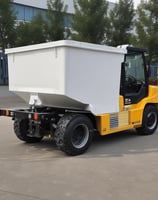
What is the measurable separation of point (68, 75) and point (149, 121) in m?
3.33

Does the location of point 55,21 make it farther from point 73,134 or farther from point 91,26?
point 73,134

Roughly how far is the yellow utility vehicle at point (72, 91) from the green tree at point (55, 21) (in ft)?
56.1

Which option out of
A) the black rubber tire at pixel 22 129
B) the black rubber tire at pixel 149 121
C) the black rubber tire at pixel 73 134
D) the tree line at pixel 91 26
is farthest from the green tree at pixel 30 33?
the black rubber tire at pixel 73 134

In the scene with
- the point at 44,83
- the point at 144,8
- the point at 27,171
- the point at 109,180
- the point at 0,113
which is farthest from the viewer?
the point at 144,8

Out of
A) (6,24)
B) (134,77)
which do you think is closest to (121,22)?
(6,24)

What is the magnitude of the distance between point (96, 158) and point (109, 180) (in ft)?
4.68

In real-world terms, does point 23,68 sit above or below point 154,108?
above

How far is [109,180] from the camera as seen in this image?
5602 mm

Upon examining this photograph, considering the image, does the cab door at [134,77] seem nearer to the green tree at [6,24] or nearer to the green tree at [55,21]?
the green tree at [6,24]

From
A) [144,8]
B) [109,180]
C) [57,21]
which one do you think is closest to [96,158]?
[109,180]

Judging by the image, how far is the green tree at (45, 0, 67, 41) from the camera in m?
25.4

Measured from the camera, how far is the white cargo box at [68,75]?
714 cm

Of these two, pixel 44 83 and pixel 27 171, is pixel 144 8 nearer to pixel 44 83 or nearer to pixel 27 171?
pixel 44 83

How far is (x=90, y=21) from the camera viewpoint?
2300 cm
